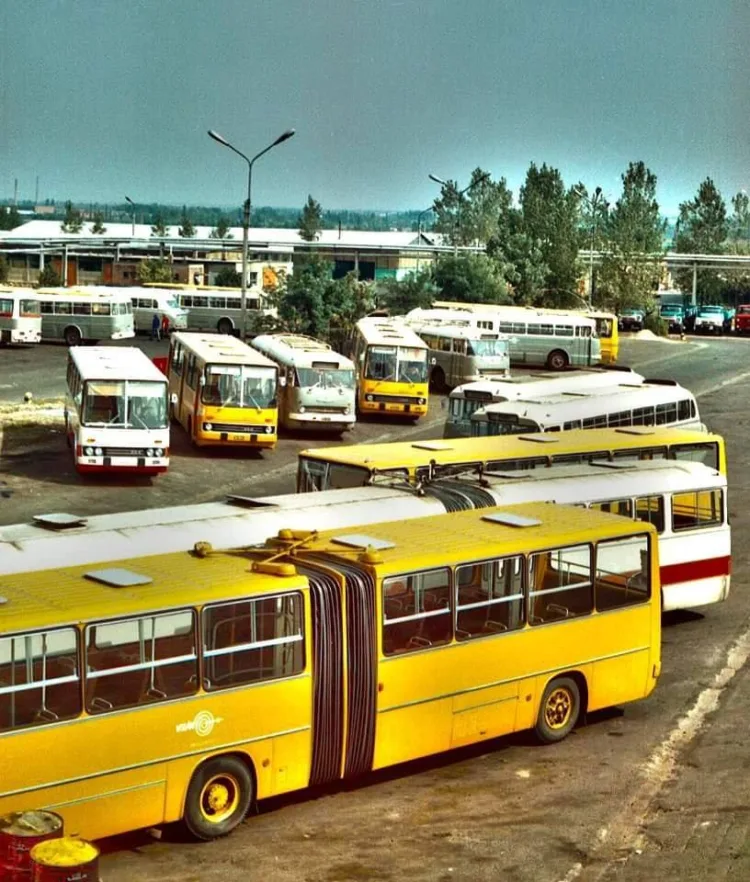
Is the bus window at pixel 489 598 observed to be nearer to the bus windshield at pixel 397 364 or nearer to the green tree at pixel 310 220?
the bus windshield at pixel 397 364

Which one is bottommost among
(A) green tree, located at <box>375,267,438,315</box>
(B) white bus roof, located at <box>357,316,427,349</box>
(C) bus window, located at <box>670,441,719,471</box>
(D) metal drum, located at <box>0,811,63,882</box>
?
(D) metal drum, located at <box>0,811,63,882</box>

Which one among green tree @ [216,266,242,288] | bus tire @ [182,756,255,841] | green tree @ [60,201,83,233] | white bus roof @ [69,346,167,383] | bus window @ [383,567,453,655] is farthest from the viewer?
green tree @ [60,201,83,233]

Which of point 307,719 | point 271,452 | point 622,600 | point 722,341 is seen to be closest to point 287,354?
point 271,452

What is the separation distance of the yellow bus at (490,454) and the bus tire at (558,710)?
4.71 metres

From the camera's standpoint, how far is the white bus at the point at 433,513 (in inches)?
608

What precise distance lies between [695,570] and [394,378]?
886 inches

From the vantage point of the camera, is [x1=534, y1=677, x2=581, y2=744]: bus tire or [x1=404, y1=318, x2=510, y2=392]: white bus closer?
[x1=534, y1=677, x2=581, y2=744]: bus tire

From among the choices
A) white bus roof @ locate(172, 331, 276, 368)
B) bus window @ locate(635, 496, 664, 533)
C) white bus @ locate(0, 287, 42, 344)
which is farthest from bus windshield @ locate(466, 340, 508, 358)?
bus window @ locate(635, 496, 664, 533)

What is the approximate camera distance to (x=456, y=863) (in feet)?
41.9

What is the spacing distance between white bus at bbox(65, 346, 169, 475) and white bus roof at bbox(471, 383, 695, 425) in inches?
264

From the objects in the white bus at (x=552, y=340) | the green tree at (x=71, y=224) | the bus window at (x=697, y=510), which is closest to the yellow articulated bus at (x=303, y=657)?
the bus window at (x=697, y=510)

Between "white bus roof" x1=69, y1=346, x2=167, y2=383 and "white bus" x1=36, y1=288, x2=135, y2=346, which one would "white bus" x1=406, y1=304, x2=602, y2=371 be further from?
"white bus roof" x1=69, y1=346, x2=167, y2=383

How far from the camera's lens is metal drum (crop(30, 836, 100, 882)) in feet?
31.4

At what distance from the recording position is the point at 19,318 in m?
64.2
